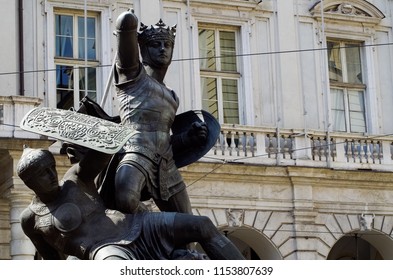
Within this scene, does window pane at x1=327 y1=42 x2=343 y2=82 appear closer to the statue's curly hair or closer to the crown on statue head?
the crown on statue head

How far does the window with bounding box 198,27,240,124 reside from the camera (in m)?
25.3

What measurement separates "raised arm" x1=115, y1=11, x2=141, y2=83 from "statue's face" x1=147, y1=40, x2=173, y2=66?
0.34 meters

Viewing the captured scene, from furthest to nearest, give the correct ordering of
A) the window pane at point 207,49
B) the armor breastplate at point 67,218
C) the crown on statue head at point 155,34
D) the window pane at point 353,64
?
the window pane at point 353,64
the window pane at point 207,49
the crown on statue head at point 155,34
the armor breastplate at point 67,218

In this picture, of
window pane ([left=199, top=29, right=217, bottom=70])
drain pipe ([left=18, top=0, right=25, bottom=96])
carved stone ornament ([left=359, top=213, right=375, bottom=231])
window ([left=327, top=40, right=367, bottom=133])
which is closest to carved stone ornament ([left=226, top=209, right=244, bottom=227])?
carved stone ornament ([left=359, top=213, right=375, bottom=231])

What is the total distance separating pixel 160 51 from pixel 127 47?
1.70 feet

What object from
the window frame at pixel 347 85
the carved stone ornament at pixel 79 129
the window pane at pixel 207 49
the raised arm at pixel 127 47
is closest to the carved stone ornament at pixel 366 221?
the window frame at pixel 347 85

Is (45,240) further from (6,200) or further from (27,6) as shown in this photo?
(27,6)

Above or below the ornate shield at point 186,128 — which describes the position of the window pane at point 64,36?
above

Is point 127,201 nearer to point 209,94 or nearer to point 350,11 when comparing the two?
point 209,94

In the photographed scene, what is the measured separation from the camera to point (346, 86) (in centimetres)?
2666

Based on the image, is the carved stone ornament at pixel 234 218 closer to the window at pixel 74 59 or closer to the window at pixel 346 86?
the window at pixel 74 59

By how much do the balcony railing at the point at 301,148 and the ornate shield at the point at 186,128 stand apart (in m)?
14.5

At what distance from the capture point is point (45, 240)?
26.6ft

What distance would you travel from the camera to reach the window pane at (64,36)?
24016 mm
